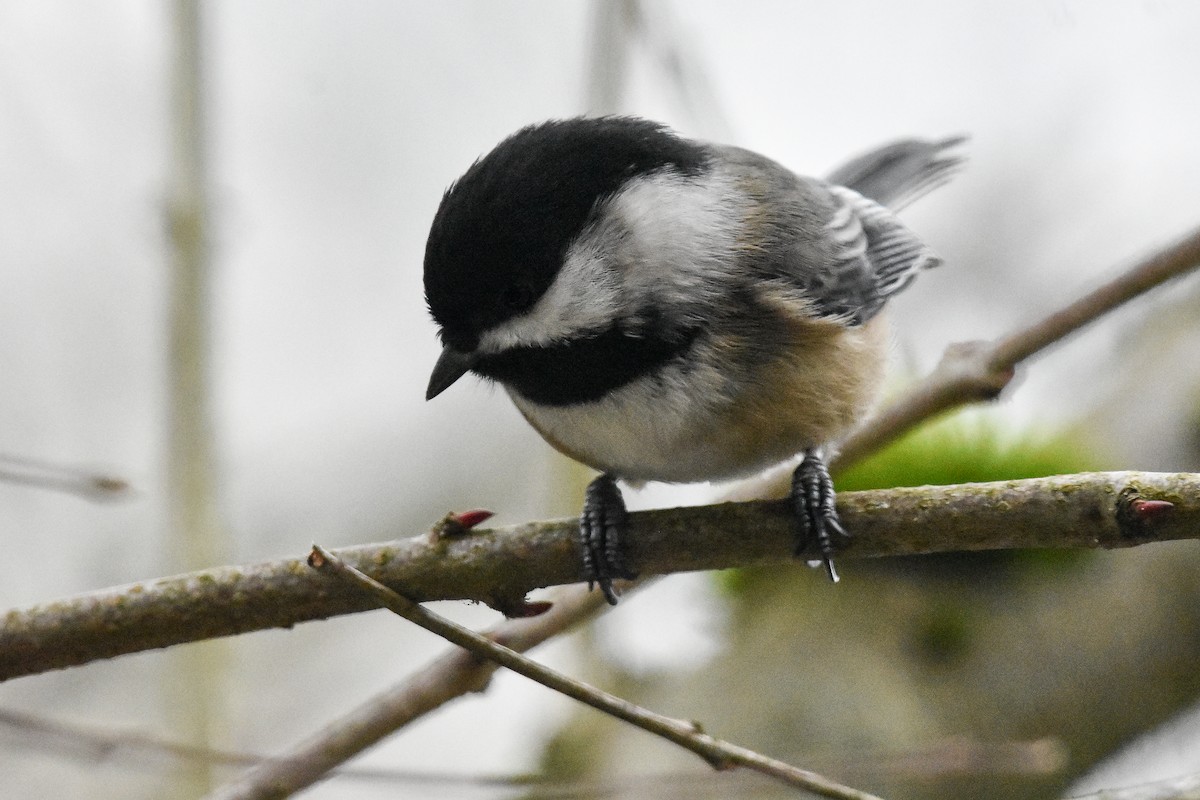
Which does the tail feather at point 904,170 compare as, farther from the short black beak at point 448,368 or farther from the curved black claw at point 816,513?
the short black beak at point 448,368

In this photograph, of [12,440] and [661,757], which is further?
[12,440]

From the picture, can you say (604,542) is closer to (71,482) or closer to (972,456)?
(71,482)

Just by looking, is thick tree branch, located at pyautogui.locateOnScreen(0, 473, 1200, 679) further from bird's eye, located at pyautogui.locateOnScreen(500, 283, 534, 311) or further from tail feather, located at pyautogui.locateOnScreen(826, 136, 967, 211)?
tail feather, located at pyautogui.locateOnScreen(826, 136, 967, 211)

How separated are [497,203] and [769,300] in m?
0.44

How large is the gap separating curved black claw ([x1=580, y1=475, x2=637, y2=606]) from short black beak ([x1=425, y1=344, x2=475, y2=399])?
235 mm

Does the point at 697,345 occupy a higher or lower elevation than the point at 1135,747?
higher

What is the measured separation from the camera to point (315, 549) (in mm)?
1003

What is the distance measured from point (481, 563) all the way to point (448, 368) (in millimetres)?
295

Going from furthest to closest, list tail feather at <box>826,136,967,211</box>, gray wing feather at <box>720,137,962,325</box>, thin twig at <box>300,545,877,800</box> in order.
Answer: tail feather at <box>826,136,967,211</box> → gray wing feather at <box>720,137,962,325</box> → thin twig at <box>300,545,877,800</box>

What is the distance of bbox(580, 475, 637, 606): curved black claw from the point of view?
4.07ft

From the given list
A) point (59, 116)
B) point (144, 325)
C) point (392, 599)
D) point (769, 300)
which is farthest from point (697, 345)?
point (144, 325)

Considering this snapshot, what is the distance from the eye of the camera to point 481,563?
3.78ft

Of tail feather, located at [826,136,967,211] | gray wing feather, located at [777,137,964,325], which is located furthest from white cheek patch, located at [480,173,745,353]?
tail feather, located at [826,136,967,211]

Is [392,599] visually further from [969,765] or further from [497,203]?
[969,765]
